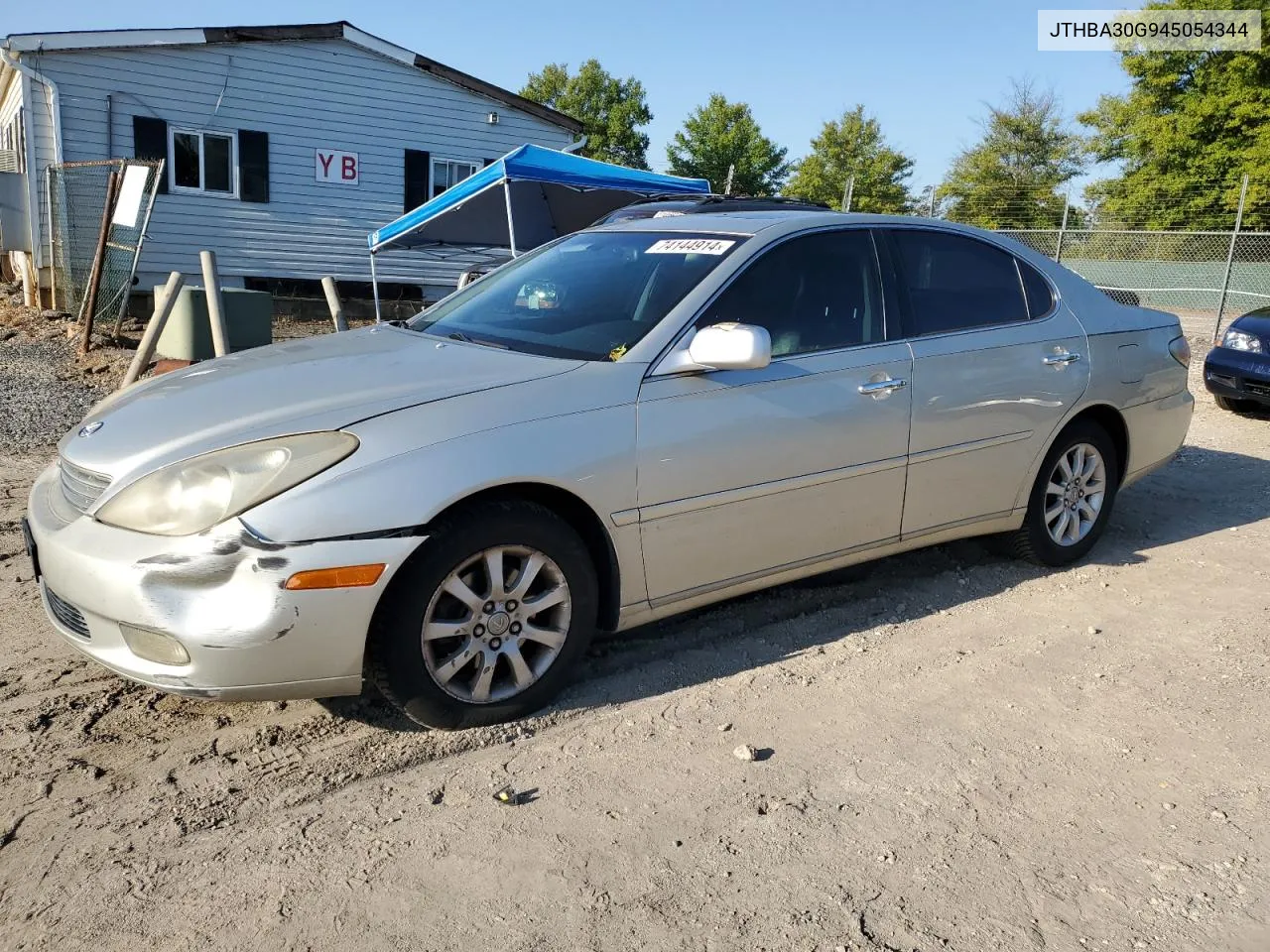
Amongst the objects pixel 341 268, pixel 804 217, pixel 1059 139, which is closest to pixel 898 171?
pixel 1059 139

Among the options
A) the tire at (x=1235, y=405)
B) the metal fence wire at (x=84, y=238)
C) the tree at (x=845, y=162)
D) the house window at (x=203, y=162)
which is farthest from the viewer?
the tree at (x=845, y=162)

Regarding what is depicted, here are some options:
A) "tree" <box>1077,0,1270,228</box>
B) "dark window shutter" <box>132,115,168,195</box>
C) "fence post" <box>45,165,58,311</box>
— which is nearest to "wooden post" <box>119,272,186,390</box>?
"fence post" <box>45,165,58,311</box>

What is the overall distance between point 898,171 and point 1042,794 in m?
47.9

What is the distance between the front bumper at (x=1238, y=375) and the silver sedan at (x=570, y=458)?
5.15 meters

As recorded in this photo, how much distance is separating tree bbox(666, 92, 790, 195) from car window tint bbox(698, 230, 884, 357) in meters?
46.2

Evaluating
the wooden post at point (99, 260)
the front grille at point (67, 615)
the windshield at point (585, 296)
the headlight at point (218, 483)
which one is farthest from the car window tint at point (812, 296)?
the wooden post at point (99, 260)

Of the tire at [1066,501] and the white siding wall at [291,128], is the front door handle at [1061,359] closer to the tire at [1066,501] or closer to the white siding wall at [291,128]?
the tire at [1066,501]

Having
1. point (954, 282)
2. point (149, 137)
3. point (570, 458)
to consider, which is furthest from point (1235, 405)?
point (149, 137)

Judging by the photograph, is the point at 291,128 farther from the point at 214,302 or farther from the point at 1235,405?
the point at 1235,405

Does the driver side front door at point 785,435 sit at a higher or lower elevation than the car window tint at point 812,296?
lower

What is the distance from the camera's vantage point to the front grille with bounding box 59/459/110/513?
310 cm

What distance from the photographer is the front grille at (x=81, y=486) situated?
10.2 ft

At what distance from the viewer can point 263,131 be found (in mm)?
16594

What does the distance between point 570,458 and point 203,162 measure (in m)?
15.4
